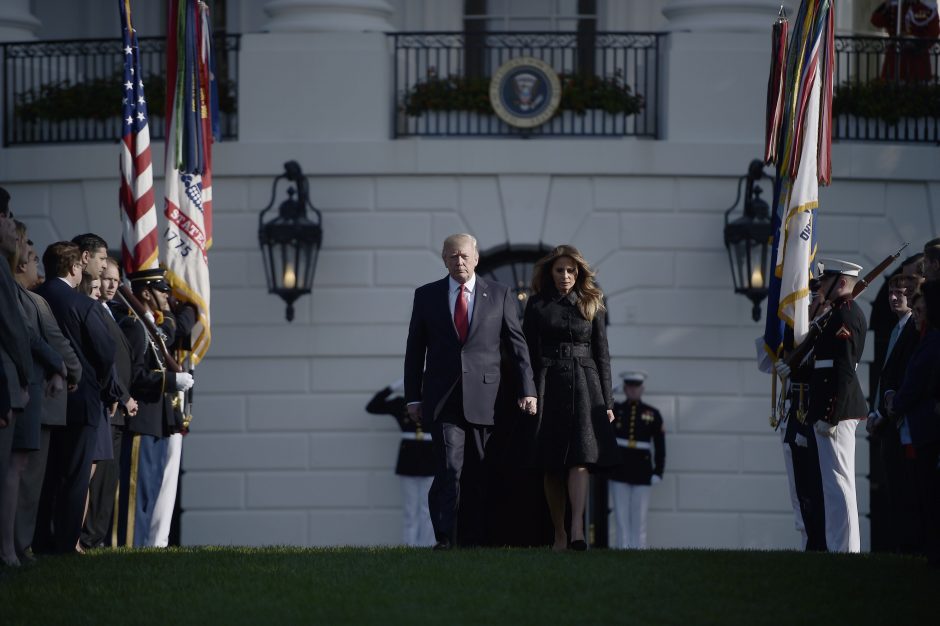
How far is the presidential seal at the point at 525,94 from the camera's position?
1709 cm

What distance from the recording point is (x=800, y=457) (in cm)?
1246

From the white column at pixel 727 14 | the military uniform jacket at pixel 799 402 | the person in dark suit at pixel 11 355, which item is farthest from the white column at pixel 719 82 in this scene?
the person in dark suit at pixel 11 355

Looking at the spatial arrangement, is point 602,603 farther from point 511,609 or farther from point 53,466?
point 53,466

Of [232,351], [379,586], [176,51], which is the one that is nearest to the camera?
[379,586]

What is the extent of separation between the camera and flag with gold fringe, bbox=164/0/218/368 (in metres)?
14.3

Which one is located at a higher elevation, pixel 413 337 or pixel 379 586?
pixel 413 337

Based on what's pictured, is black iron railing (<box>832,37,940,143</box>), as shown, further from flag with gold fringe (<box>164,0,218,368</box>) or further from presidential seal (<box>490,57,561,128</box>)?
flag with gold fringe (<box>164,0,218,368</box>)

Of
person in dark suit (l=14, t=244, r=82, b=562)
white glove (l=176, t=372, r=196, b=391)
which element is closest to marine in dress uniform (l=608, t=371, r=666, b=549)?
white glove (l=176, t=372, r=196, b=391)

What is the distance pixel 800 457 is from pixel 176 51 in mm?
6352

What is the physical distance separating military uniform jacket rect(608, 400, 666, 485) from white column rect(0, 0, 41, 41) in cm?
737

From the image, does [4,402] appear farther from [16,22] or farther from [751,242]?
[16,22]

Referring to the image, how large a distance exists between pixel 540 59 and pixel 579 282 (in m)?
6.98

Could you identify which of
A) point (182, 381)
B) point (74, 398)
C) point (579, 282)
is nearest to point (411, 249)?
point (182, 381)

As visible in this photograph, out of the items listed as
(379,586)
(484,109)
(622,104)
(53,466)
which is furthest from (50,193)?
(379,586)
